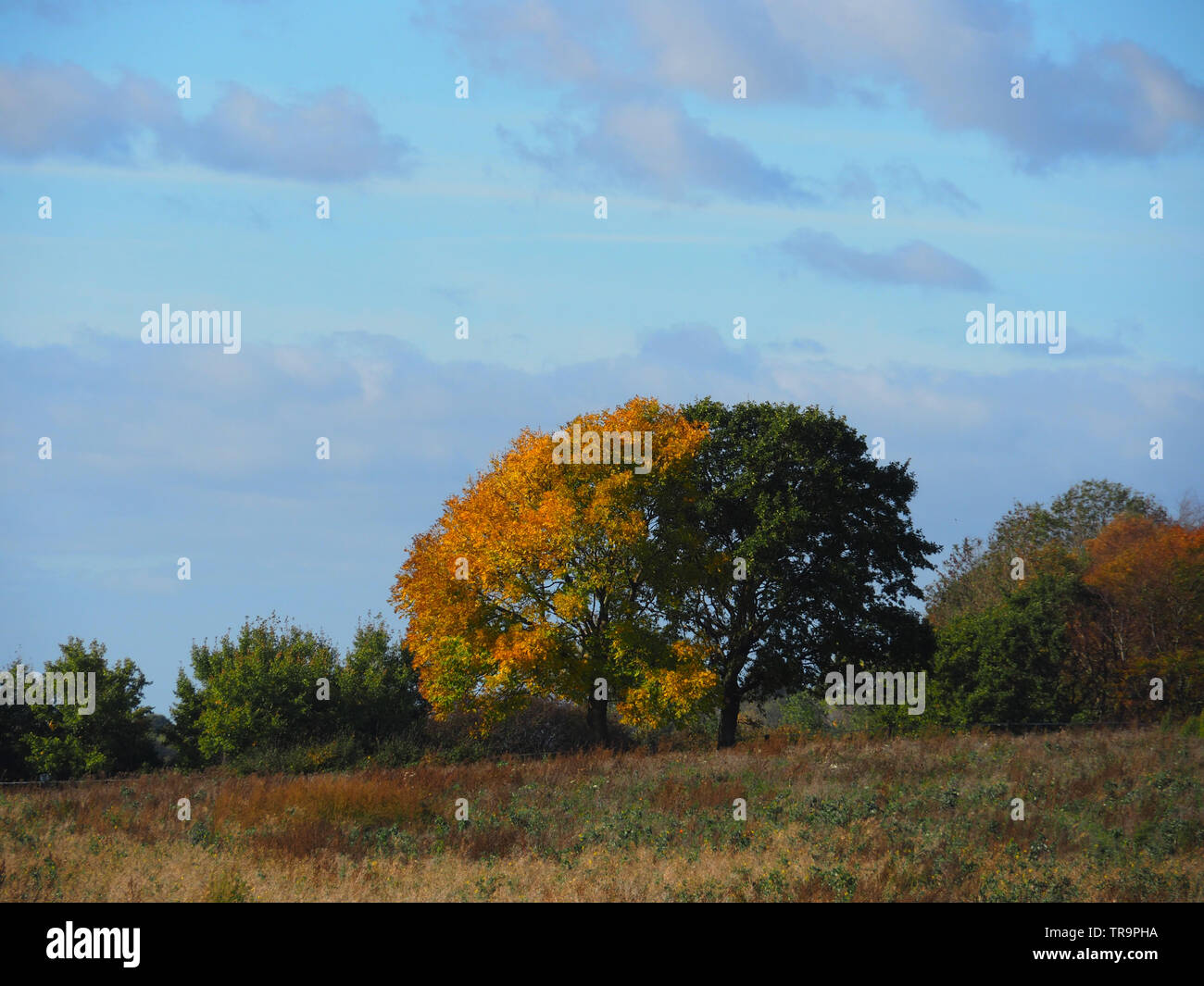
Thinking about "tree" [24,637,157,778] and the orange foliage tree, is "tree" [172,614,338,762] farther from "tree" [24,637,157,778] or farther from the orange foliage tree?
the orange foliage tree

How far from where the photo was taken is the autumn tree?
37531mm

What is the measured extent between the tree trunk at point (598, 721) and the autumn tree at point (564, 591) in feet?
0.15

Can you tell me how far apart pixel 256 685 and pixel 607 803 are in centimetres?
1952

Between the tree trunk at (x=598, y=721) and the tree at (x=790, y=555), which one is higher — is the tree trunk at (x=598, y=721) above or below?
below

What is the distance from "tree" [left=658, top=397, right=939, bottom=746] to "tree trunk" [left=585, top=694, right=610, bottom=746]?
13.3ft

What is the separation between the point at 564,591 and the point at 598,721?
5.27 m

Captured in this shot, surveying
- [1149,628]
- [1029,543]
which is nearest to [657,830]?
[1149,628]

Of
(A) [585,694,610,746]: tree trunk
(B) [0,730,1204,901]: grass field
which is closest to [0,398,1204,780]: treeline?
(A) [585,694,610,746]: tree trunk

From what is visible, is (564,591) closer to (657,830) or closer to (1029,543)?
(657,830)

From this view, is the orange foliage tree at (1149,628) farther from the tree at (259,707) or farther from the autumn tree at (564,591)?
the tree at (259,707)

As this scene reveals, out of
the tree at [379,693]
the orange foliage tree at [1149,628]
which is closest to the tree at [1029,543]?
the orange foliage tree at [1149,628]

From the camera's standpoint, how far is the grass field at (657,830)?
53.4 ft
